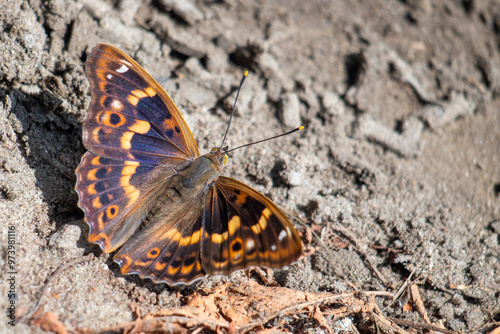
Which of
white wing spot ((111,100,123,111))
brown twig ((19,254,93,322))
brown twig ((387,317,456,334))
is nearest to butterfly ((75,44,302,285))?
white wing spot ((111,100,123,111))

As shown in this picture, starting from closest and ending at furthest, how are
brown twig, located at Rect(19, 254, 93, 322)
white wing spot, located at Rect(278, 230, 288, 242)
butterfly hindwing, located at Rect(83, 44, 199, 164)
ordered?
brown twig, located at Rect(19, 254, 93, 322), white wing spot, located at Rect(278, 230, 288, 242), butterfly hindwing, located at Rect(83, 44, 199, 164)

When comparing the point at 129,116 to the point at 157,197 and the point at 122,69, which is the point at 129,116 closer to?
the point at 122,69

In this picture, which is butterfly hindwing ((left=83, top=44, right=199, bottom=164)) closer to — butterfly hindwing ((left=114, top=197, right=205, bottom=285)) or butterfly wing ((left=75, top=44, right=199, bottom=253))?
butterfly wing ((left=75, top=44, right=199, bottom=253))

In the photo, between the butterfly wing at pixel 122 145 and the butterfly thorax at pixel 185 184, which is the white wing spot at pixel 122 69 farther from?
the butterfly thorax at pixel 185 184

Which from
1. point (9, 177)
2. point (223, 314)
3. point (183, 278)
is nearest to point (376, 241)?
point (223, 314)

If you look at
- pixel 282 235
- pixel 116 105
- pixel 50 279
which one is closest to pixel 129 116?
pixel 116 105

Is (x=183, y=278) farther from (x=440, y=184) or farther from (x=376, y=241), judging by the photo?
(x=440, y=184)

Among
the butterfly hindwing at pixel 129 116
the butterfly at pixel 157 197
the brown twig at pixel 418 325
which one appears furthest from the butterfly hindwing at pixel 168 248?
the brown twig at pixel 418 325
